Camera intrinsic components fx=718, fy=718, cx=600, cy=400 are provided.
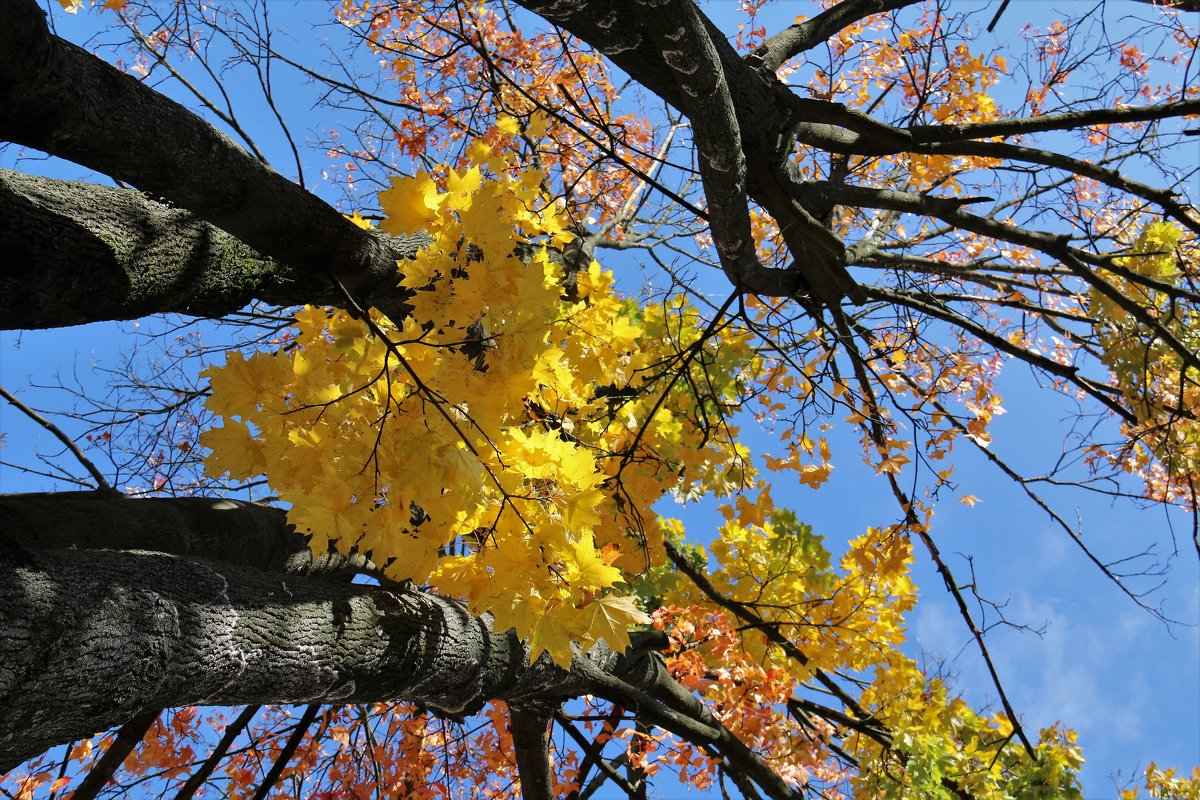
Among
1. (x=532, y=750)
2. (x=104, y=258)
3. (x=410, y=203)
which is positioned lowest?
(x=532, y=750)

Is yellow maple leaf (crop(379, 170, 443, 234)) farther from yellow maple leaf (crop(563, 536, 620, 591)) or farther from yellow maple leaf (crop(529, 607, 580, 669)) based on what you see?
yellow maple leaf (crop(529, 607, 580, 669))

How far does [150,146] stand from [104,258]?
1.33 ft

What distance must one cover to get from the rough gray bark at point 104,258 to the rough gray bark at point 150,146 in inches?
7.2

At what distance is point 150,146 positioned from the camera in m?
1.66

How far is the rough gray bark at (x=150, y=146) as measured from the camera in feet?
4.75

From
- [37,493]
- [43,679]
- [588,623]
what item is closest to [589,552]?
[588,623]

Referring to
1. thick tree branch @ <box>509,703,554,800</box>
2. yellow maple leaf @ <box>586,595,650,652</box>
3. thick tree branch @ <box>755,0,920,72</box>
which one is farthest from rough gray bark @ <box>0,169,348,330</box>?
thick tree branch @ <box>509,703,554,800</box>

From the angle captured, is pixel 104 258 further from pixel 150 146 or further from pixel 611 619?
pixel 611 619

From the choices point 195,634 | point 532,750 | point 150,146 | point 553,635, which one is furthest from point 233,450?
point 532,750

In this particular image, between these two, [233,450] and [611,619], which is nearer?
[611,619]

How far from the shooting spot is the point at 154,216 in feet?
6.79

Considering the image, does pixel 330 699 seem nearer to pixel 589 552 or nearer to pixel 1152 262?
pixel 589 552

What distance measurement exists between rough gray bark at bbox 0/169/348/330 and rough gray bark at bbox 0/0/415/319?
18cm

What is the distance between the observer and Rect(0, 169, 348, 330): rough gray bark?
68.8 inches
